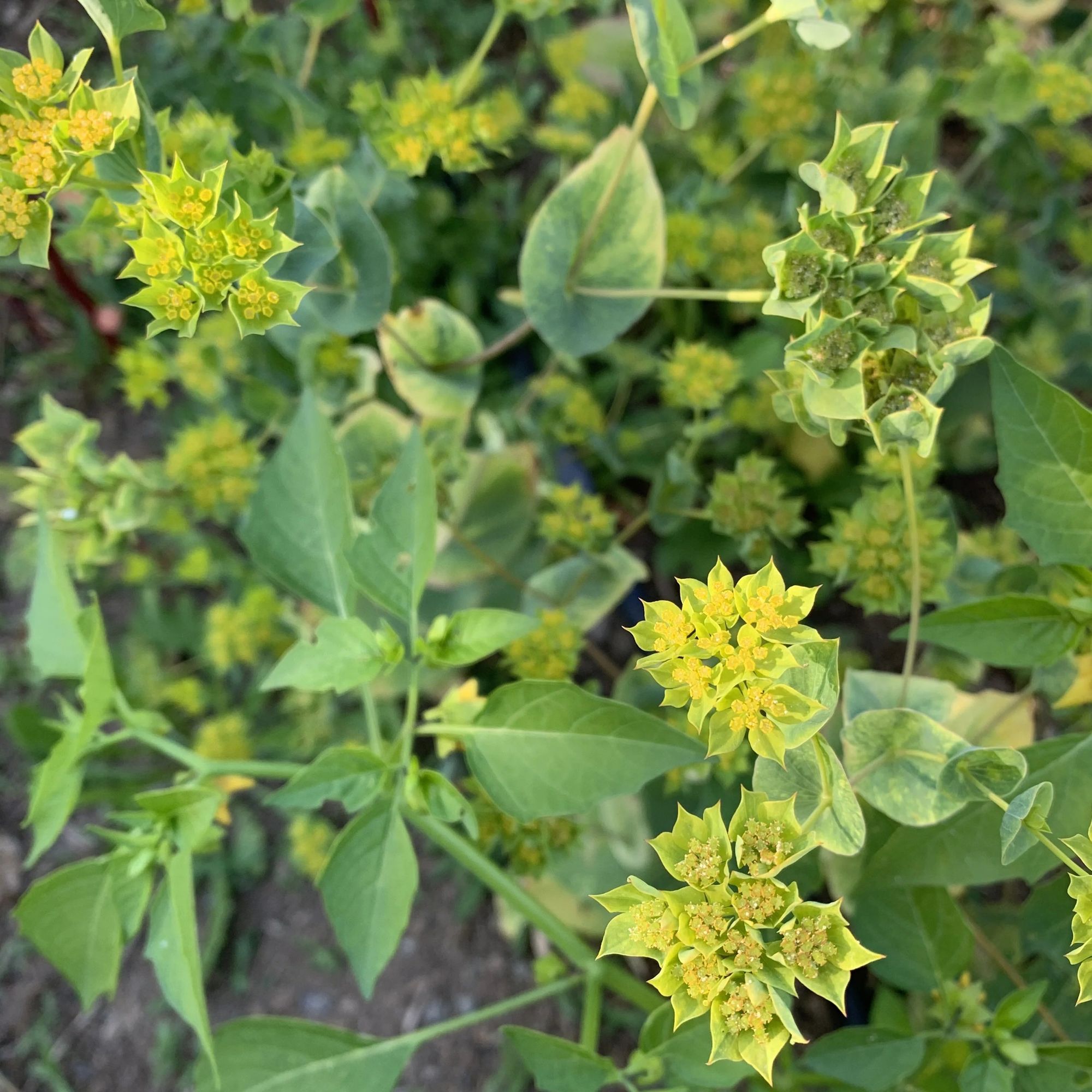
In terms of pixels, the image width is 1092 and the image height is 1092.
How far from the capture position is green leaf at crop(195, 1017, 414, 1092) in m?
0.86

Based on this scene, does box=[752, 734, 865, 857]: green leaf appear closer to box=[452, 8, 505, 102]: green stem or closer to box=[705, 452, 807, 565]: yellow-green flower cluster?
box=[705, 452, 807, 565]: yellow-green flower cluster

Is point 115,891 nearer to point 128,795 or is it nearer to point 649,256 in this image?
point 128,795

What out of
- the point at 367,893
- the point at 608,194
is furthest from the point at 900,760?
the point at 608,194

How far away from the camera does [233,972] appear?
1.48 metres

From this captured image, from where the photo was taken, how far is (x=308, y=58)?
109 centimetres

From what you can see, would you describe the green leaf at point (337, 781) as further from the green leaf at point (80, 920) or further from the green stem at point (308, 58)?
the green stem at point (308, 58)

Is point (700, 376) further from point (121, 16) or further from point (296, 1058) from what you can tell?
point (296, 1058)

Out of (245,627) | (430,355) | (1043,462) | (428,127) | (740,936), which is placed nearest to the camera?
(740,936)

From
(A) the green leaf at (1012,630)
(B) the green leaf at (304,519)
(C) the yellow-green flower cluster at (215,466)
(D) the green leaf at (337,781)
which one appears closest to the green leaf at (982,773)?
(A) the green leaf at (1012,630)

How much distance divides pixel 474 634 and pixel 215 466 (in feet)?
1.89

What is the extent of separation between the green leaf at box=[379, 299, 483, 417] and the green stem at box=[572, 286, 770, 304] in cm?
22

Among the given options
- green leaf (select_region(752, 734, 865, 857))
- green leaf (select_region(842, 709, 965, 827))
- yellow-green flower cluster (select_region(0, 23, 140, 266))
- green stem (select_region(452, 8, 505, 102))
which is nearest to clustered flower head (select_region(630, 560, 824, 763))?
green leaf (select_region(752, 734, 865, 857))

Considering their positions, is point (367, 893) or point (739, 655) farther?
point (367, 893)

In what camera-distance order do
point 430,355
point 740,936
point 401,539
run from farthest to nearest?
point 430,355 < point 401,539 < point 740,936
